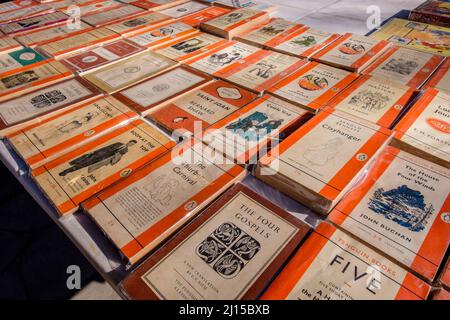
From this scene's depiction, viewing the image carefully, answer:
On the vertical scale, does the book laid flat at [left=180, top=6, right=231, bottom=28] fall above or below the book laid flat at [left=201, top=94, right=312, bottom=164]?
above

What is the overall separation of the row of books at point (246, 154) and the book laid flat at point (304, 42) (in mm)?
10

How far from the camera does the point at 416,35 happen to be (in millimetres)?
1619

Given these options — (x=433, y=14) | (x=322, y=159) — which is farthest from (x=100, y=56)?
(x=433, y=14)

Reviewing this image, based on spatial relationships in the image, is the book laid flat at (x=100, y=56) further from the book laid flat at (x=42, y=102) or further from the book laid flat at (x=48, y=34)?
the book laid flat at (x=48, y=34)

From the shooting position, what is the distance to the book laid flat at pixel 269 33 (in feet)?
5.10

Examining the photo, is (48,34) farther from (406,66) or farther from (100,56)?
(406,66)

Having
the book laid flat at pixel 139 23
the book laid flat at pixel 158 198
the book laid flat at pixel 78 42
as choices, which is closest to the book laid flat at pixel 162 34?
the book laid flat at pixel 139 23

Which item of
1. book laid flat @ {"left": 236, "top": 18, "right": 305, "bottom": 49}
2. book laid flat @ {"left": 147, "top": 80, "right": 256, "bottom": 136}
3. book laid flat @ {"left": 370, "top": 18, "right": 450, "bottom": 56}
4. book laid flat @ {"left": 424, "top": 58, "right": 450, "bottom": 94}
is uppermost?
book laid flat @ {"left": 370, "top": 18, "right": 450, "bottom": 56}

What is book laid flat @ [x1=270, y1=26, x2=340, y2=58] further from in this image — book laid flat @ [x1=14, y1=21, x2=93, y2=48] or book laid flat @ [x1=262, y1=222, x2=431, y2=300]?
book laid flat @ [x1=14, y1=21, x2=93, y2=48]

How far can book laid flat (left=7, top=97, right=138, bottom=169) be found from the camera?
976mm

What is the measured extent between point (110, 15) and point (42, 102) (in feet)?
3.31

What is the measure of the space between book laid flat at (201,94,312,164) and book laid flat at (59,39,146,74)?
0.74 metres

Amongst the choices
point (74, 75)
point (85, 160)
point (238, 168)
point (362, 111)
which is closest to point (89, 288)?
point (85, 160)

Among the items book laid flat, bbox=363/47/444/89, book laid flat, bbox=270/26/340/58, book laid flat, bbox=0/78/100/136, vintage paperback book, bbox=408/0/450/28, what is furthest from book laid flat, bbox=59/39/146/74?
vintage paperback book, bbox=408/0/450/28
